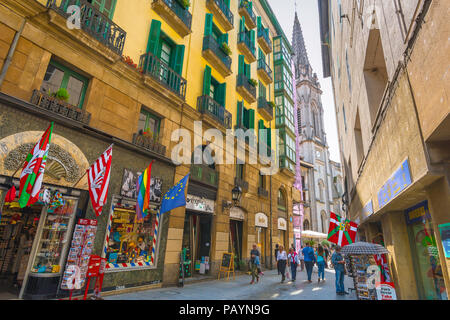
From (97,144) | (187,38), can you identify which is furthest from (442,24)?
(187,38)

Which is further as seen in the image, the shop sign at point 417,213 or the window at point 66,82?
the window at point 66,82

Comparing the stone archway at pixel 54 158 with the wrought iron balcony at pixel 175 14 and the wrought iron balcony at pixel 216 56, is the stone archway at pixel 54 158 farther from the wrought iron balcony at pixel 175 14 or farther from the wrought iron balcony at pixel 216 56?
the wrought iron balcony at pixel 216 56

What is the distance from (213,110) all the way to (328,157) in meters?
45.0

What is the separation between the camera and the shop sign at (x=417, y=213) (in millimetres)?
5907

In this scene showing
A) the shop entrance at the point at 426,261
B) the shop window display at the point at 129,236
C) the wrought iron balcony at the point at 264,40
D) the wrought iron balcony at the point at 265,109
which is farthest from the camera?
the wrought iron balcony at the point at 264,40

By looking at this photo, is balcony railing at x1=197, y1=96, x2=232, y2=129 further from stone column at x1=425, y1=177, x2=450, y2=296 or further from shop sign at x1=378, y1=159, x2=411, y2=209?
stone column at x1=425, y1=177, x2=450, y2=296

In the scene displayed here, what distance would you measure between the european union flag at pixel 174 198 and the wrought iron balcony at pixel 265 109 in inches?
461

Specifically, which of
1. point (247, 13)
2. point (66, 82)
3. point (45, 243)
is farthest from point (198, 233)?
point (247, 13)

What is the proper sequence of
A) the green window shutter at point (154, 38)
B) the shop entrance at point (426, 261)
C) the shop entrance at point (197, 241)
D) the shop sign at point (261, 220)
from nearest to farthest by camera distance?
1. the shop entrance at point (426, 261)
2. the green window shutter at point (154, 38)
3. the shop entrance at point (197, 241)
4. the shop sign at point (261, 220)

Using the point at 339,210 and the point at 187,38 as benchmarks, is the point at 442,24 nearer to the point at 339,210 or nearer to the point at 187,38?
the point at 187,38

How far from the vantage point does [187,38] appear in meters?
12.5

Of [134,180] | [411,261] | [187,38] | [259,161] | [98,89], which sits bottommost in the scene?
[411,261]

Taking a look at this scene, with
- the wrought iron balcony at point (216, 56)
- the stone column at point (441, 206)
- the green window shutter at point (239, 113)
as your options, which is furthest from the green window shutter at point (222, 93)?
the stone column at point (441, 206)

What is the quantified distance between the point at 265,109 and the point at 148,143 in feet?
39.0
